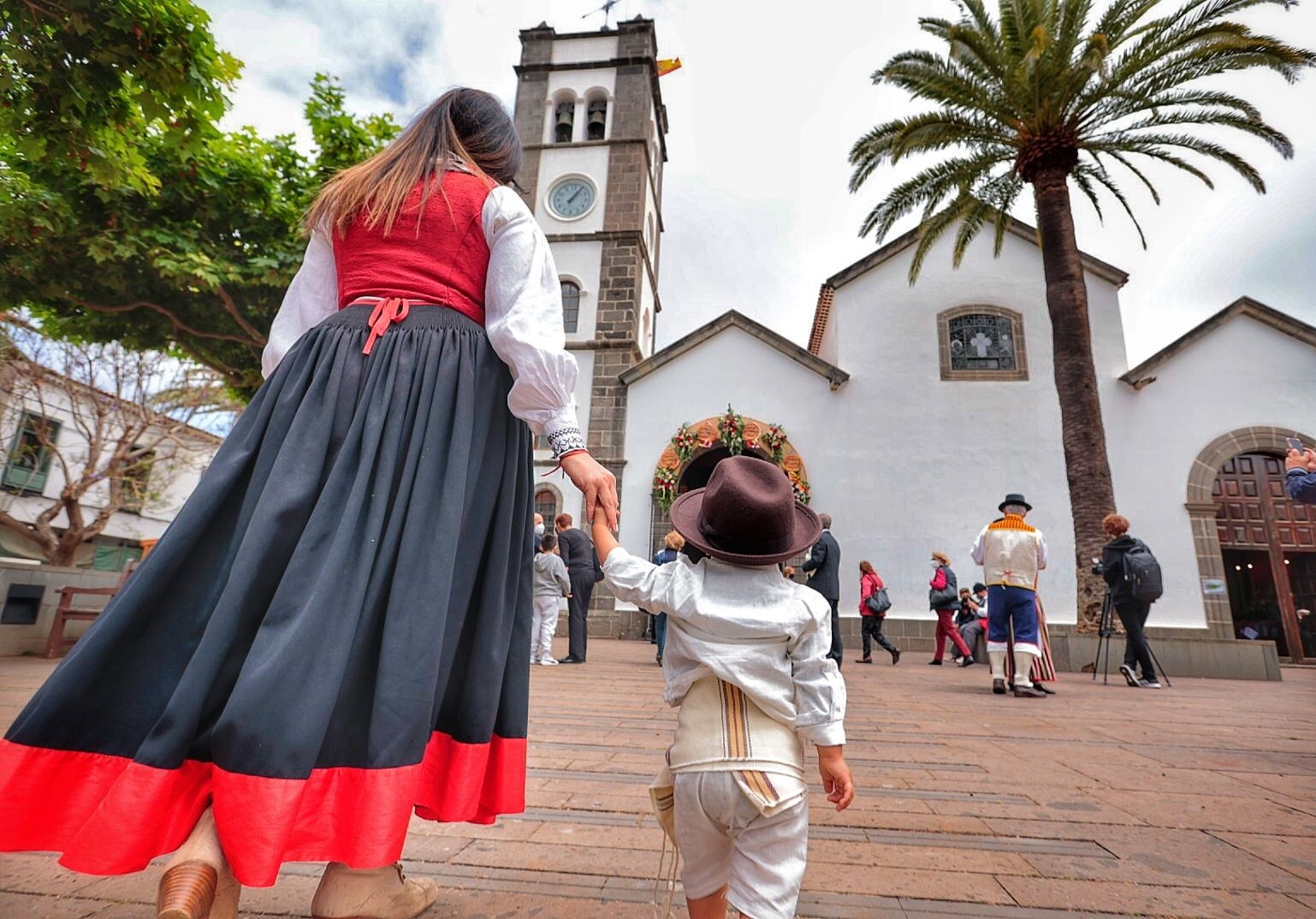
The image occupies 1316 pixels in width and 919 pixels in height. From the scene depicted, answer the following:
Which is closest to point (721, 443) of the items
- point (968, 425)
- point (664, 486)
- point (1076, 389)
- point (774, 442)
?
point (774, 442)

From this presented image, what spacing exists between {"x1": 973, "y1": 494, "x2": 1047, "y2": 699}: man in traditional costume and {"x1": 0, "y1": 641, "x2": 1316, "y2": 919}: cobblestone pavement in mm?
1888

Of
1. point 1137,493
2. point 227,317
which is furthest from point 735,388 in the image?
point 227,317

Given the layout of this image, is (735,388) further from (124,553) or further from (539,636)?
(124,553)

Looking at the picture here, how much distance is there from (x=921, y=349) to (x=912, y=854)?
14096 mm

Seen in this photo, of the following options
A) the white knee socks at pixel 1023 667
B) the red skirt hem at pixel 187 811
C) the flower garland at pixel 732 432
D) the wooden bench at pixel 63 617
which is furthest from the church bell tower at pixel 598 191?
the red skirt hem at pixel 187 811

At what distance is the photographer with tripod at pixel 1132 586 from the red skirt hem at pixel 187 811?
27.2 ft

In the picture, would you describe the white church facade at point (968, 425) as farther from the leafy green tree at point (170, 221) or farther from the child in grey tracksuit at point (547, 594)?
the leafy green tree at point (170, 221)

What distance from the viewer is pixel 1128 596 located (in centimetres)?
752

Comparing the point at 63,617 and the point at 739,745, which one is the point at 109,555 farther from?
the point at 739,745

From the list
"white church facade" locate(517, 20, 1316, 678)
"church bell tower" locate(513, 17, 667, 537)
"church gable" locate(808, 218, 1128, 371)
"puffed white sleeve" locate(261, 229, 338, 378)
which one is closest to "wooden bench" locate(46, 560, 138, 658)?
"puffed white sleeve" locate(261, 229, 338, 378)

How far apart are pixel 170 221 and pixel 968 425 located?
45.3ft

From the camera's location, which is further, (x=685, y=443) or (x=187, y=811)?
(x=685, y=443)

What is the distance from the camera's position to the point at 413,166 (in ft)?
5.54

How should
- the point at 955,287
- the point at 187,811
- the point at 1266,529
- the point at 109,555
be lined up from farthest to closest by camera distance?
1. the point at 109,555
2. the point at 955,287
3. the point at 1266,529
4. the point at 187,811
